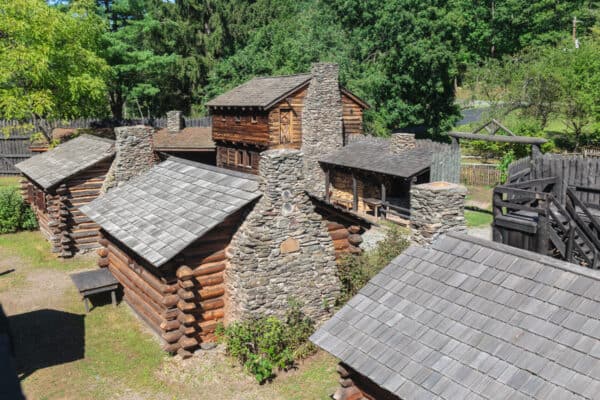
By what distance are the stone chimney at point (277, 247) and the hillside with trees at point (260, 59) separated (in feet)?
63.2

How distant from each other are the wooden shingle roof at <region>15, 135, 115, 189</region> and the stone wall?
1447 centimetres

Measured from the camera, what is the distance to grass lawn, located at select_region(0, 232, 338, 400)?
37.8ft

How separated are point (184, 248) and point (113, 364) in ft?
11.4

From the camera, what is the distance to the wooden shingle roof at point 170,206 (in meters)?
12.4

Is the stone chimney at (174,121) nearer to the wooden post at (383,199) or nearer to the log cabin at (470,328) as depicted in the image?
the wooden post at (383,199)

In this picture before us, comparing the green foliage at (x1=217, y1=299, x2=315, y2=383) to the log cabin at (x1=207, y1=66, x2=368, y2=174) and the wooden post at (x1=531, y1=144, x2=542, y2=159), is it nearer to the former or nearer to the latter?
the wooden post at (x1=531, y1=144, x2=542, y2=159)

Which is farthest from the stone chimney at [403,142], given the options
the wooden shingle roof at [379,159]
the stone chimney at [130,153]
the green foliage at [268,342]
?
the green foliage at [268,342]

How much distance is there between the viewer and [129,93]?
41.1 meters

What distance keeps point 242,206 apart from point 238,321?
2.87 m

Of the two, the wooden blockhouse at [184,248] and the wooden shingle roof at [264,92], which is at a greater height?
the wooden shingle roof at [264,92]

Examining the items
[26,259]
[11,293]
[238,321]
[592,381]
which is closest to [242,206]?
[238,321]

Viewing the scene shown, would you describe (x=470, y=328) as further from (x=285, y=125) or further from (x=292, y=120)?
(x=292, y=120)

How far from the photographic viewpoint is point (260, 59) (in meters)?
44.2

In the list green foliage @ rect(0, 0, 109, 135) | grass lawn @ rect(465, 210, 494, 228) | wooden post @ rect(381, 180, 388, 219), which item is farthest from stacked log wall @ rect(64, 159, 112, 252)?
grass lawn @ rect(465, 210, 494, 228)
